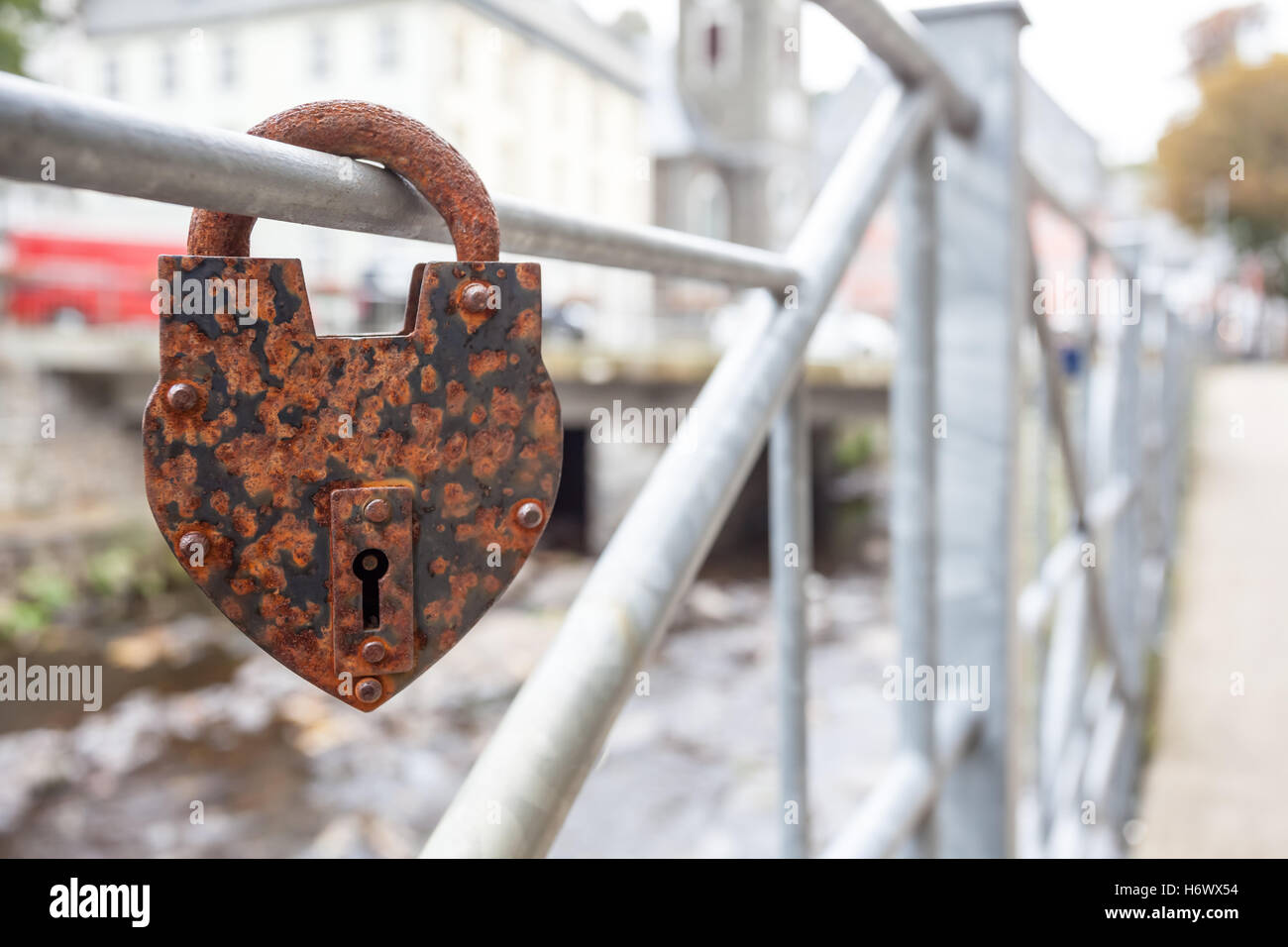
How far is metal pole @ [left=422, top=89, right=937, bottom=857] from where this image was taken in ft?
2.31

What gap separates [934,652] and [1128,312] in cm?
405

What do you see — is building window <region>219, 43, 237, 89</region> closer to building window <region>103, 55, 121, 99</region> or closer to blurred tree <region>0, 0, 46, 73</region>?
building window <region>103, 55, 121, 99</region>

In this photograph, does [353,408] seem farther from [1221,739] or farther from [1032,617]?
[1221,739]

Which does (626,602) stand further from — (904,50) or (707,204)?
(707,204)

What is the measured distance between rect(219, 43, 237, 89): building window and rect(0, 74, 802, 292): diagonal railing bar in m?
31.7

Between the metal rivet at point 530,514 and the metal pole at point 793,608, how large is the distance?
0.74 m

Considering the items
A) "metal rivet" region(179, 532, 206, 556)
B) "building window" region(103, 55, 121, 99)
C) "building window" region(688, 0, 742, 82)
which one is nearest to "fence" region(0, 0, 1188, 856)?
"metal rivet" region(179, 532, 206, 556)

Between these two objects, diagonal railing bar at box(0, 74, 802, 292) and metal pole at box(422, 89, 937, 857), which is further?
metal pole at box(422, 89, 937, 857)

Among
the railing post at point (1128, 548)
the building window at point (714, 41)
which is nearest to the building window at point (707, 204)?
the building window at point (714, 41)

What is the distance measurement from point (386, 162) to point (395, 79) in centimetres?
3040

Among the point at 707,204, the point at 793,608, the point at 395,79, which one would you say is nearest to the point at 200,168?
the point at 793,608

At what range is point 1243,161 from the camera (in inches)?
1316

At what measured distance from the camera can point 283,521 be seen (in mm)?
528
